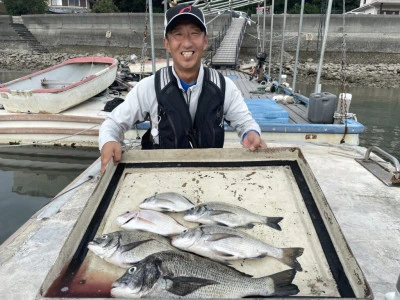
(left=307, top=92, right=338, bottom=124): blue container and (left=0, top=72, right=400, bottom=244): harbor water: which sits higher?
(left=307, top=92, right=338, bottom=124): blue container

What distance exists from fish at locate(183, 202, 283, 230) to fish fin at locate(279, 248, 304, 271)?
25 centimetres

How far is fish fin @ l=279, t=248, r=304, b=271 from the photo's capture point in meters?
1.67

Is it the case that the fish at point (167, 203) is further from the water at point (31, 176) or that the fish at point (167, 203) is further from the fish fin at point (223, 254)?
the water at point (31, 176)

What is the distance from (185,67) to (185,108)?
385 millimetres

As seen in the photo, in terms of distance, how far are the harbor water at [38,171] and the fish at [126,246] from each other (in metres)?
4.50

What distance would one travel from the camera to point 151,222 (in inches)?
79.9

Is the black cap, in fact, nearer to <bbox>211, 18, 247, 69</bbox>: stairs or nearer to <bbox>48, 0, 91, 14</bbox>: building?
<bbox>211, 18, 247, 69</bbox>: stairs

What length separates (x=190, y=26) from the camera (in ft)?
8.75

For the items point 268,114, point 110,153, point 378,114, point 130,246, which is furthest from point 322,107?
point 378,114

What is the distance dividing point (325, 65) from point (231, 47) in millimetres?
11016

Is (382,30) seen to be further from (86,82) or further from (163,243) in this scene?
(163,243)

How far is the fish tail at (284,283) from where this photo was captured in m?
1.46

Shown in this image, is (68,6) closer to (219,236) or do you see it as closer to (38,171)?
(38,171)

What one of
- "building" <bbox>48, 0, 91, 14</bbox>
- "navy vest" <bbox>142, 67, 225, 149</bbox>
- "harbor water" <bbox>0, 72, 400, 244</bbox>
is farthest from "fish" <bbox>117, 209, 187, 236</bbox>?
"building" <bbox>48, 0, 91, 14</bbox>
